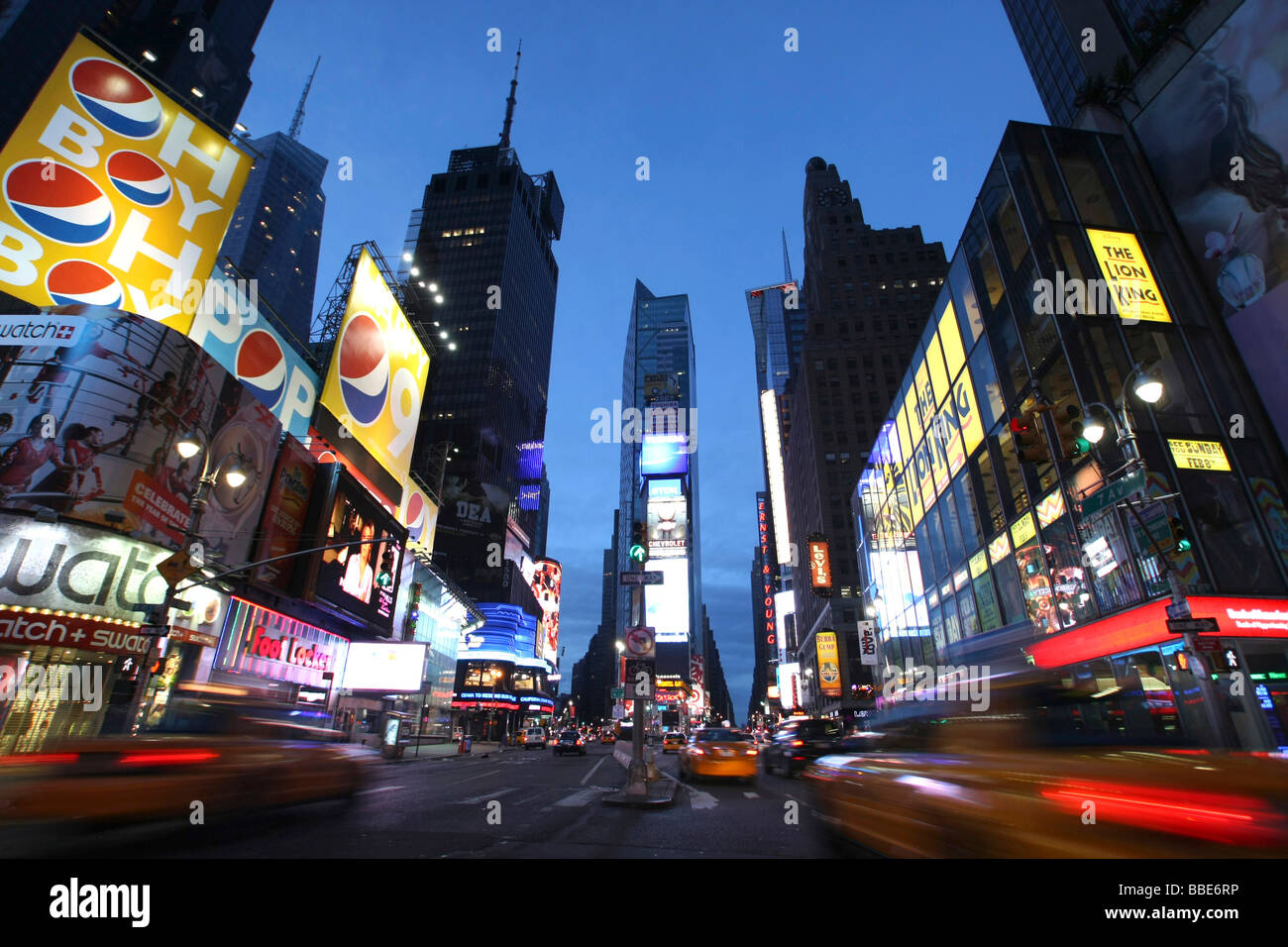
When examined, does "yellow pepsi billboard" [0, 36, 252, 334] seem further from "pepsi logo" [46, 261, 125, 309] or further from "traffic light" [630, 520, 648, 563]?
"traffic light" [630, 520, 648, 563]

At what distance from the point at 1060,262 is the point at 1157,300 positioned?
4.19 metres

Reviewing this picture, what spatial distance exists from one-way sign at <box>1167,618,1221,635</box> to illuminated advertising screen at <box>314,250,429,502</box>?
36.1 meters

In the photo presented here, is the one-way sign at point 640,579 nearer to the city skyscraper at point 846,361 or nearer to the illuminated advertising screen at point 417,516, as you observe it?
the illuminated advertising screen at point 417,516

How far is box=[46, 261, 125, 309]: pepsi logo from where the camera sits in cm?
1989

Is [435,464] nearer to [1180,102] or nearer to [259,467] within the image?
[259,467]

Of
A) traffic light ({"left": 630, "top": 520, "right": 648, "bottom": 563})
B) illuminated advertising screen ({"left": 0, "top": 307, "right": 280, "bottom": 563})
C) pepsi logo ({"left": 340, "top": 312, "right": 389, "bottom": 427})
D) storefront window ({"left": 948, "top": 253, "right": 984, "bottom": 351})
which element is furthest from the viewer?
pepsi logo ({"left": 340, "top": 312, "right": 389, "bottom": 427})

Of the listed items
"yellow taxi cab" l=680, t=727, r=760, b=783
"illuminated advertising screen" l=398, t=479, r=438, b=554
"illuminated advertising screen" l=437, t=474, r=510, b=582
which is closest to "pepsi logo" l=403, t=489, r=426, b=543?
"illuminated advertising screen" l=398, t=479, r=438, b=554

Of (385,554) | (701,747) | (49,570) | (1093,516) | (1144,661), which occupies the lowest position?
(701,747)

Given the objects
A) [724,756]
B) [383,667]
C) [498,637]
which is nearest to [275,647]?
[383,667]

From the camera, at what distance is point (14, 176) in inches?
779

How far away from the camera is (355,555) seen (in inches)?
1268

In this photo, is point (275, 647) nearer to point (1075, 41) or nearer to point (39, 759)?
point (39, 759)

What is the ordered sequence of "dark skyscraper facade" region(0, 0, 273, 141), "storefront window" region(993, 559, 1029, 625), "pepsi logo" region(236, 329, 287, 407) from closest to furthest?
"storefront window" region(993, 559, 1029, 625), "pepsi logo" region(236, 329, 287, 407), "dark skyscraper facade" region(0, 0, 273, 141)
